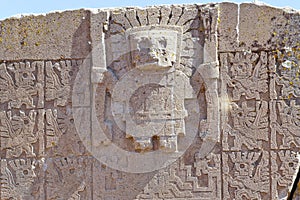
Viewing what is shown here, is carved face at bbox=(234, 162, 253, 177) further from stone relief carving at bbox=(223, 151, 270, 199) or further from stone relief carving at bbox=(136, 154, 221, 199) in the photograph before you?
stone relief carving at bbox=(136, 154, 221, 199)

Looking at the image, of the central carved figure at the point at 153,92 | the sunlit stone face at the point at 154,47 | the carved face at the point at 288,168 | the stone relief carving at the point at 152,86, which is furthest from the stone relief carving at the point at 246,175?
the sunlit stone face at the point at 154,47

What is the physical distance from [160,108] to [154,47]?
1.94 ft

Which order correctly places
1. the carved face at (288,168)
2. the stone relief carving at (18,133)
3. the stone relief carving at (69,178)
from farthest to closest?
the stone relief carving at (18,133) → the stone relief carving at (69,178) → the carved face at (288,168)

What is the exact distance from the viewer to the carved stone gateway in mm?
7098

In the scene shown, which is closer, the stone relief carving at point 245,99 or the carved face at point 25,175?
the stone relief carving at point 245,99

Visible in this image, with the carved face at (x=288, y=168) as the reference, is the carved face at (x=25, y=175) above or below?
below

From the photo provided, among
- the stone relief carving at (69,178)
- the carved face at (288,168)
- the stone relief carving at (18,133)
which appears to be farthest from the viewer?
the stone relief carving at (18,133)

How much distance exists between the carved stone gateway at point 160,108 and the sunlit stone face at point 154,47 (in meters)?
0.01

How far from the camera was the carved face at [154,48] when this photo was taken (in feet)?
23.2

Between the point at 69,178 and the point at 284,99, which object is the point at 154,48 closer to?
the point at 284,99

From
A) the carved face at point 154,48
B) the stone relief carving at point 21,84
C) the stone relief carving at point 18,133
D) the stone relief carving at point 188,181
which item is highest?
the carved face at point 154,48

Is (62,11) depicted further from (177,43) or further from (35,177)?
(35,177)

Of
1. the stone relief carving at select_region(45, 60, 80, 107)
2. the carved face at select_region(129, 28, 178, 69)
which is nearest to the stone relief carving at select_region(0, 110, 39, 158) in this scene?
the stone relief carving at select_region(45, 60, 80, 107)

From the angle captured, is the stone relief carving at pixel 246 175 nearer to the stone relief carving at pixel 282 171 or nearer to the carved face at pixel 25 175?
the stone relief carving at pixel 282 171
